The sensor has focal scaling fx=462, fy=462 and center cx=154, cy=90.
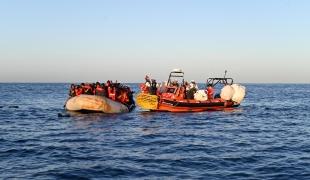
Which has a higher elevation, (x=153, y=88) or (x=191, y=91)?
(x=153, y=88)

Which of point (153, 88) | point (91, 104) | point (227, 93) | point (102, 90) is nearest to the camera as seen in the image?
point (91, 104)

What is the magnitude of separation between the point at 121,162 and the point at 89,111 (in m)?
18.3

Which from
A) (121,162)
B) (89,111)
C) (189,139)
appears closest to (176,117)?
(89,111)

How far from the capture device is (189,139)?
22156 mm

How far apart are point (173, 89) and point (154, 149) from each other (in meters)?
17.8

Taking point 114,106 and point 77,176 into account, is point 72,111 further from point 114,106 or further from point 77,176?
point 77,176

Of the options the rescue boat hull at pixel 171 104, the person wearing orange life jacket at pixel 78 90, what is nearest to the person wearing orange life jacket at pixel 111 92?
the rescue boat hull at pixel 171 104

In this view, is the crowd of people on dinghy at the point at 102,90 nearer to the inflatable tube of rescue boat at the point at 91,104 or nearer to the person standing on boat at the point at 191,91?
the inflatable tube of rescue boat at the point at 91,104

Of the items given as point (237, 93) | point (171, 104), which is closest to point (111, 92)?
point (171, 104)

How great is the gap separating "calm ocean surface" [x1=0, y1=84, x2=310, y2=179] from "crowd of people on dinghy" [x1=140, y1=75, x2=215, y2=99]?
5.22 metres

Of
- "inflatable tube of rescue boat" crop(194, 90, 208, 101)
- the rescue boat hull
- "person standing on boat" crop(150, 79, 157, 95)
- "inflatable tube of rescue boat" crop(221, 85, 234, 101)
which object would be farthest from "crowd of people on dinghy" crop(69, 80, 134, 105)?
"inflatable tube of rescue boat" crop(221, 85, 234, 101)

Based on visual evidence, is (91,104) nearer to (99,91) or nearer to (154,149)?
(99,91)

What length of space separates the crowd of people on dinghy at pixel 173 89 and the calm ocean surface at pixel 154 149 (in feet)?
17.1

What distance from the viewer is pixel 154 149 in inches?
749
